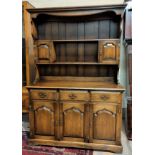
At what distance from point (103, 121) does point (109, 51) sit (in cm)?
95

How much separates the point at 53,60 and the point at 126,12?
130 cm

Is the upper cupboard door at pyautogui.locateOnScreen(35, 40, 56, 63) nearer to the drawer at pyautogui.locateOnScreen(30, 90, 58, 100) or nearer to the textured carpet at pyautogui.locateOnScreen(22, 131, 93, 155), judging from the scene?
the drawer at pyautogui.locateOnScreen(30, 90, 58, 100)

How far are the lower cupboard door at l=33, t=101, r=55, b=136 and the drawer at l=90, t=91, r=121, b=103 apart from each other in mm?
570

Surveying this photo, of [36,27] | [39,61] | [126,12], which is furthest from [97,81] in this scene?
[36,27]

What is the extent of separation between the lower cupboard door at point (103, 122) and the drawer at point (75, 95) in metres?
0.15

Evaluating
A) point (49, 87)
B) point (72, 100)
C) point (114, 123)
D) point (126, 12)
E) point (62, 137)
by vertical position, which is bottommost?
point (62, 137)

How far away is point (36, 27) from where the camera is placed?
2.40 metres

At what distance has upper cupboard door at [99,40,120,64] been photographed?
2.11 metres

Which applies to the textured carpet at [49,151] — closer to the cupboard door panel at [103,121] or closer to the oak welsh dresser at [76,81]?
the oak welsh dresser at [76,81]

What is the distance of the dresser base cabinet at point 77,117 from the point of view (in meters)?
1.94

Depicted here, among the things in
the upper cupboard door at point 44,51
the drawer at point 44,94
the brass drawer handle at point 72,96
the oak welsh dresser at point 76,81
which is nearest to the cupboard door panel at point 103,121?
the oak welsh dresser at point 76,81

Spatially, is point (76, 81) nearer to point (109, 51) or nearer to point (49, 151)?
point (109, 51)

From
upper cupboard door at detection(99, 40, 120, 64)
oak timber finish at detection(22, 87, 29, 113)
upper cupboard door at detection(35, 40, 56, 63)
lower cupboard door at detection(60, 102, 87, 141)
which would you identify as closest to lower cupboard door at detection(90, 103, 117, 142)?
lower cupboard door at detection(60, 102, 87, 141)

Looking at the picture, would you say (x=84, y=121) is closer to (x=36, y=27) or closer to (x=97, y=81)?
(x=97, y=81)
